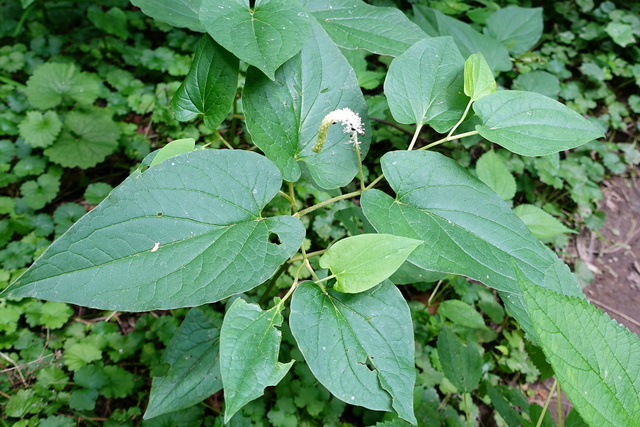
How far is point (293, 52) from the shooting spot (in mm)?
995

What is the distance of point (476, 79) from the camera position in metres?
1.04

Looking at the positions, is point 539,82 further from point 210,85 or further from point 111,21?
point 111,21

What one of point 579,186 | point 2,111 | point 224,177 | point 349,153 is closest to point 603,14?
point 579,186

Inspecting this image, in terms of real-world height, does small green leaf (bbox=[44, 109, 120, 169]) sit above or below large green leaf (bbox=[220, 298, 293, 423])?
below

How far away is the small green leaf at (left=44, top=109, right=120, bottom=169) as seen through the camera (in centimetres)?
198

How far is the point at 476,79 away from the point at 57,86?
208cm

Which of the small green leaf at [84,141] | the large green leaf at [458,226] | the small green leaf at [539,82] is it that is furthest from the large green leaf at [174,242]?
the small green leaf at [539,82]

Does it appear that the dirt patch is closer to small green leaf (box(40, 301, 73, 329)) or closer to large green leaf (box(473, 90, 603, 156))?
large green leaf (box(473, 90, 603, 156))

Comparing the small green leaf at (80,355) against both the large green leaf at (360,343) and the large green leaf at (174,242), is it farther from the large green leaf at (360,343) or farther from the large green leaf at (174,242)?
the large green leaf at (360,343)

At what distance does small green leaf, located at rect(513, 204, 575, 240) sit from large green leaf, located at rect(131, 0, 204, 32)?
4.58 ft

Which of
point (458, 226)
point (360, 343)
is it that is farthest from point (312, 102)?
point (360, 343)

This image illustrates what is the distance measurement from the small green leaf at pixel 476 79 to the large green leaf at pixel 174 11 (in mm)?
786

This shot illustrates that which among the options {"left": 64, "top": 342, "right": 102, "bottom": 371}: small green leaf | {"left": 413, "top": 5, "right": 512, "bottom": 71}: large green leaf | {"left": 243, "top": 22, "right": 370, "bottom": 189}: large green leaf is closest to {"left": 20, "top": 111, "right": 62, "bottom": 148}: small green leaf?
{"left": 64, "top": 342, "right": 102, "bottom": 371}: small green leaf

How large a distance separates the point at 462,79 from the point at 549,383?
1570 millimetres
